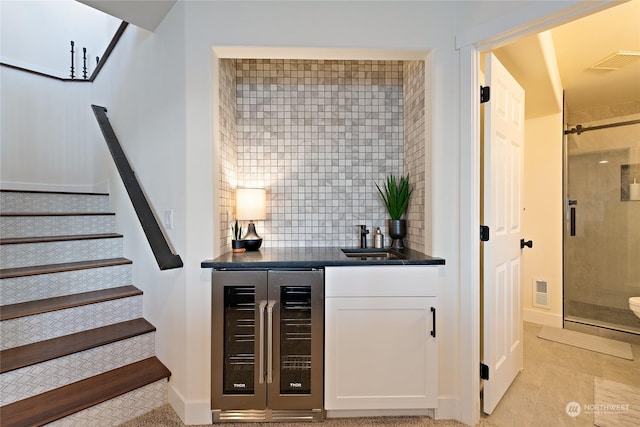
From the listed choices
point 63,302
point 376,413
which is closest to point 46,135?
point 63,302

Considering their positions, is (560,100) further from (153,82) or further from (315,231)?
(153,82)

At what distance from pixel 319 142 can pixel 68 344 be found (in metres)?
2.06

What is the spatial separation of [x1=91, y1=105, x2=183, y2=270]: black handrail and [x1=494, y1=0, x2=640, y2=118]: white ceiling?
2.53 metres

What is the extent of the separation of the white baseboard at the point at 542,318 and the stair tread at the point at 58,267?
3.96 metres

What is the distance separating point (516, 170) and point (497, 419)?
5.14ft

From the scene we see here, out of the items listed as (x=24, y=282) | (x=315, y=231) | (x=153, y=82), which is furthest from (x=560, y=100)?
(x=24, y=282)

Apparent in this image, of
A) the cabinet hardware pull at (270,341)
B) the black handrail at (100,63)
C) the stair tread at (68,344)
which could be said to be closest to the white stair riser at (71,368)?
the stair tread at (68,344)

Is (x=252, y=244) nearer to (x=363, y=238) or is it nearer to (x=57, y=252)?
(x=363, y=238)

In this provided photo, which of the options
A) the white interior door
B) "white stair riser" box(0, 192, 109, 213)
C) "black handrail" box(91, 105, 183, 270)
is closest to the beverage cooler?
"black handrail" box(91, 105, 183, 270)

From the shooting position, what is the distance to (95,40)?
364 centimetres

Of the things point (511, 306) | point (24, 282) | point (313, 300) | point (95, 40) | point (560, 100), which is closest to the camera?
point (313, 300)

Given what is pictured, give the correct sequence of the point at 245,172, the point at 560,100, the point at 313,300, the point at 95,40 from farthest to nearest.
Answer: the point at 95,40, the point at 560,100, the point at 245,172, the point at 313,300

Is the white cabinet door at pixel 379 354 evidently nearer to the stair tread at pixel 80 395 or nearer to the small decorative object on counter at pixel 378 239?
the small decorative object on counter at pixel 378 239

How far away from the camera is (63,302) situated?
1.75 m
